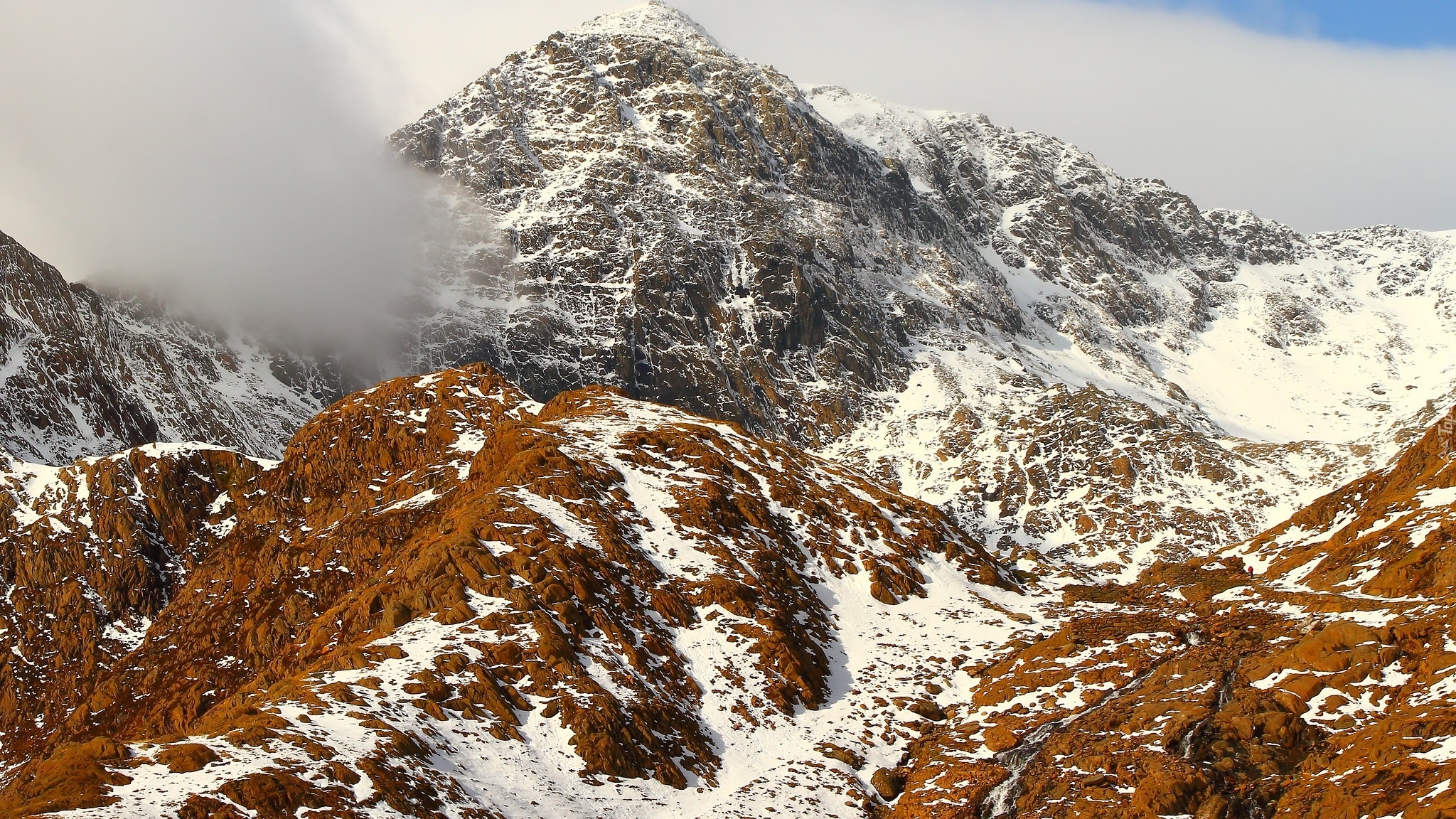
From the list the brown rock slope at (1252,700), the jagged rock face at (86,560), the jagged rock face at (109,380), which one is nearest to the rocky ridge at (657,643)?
the brown rock slope at (1252,700)

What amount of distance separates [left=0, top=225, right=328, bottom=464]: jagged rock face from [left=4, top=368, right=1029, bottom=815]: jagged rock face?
41989 millimetres

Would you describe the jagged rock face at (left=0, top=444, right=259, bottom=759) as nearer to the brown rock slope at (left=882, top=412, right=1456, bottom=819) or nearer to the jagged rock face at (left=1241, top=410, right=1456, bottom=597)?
the brown rock slope at (left=882, top=412, right=1456, bottom=819)

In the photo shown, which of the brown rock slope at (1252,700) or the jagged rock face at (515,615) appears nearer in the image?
the brown rock slope at (1252,700)

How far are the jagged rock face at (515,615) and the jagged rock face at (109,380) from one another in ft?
138

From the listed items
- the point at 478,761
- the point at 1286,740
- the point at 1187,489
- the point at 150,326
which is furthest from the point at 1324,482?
the point at 150,326

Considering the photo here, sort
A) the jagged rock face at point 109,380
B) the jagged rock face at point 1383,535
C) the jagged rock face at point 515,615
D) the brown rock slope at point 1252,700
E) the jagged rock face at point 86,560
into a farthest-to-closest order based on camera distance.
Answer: the jagged rock face at point 109,380
the jagged rock face at point 86,560
the jagged rock face at point 1383,535
the jagged rock face at point 515,615
the brown rock slope at point 1252,700

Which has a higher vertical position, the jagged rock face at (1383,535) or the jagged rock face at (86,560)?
the jagged rock face at (1383,535)

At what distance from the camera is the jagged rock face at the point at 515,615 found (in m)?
53.7

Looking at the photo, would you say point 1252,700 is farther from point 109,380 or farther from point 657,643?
point 109,380

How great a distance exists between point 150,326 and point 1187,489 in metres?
179

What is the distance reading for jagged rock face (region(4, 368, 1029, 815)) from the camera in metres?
53.7

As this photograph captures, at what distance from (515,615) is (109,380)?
384 feet

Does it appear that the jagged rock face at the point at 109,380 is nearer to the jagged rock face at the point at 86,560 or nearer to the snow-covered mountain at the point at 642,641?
the snow-covered mountain at the point at 642,641

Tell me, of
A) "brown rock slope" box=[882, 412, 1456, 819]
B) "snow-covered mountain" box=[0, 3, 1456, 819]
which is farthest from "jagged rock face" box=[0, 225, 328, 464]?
"brown rock slope" box=[882, 412, 1456, 819]
